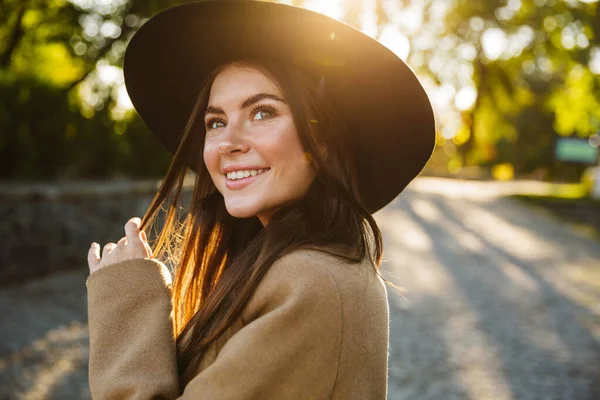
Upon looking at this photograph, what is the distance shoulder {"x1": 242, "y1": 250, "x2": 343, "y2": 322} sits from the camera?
4.22ft

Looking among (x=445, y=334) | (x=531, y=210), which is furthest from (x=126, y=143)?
(x=531, y=210)

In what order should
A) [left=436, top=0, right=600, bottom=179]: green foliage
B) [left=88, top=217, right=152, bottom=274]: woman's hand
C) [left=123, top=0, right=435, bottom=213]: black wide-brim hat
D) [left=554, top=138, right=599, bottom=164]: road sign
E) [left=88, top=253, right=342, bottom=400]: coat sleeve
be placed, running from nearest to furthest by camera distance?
[left=88, top=253, right=342, bottom=400]: coat sleeve → [left=123, top=0, right=435, bottom=213]: black wide-brim hat → [left=88, top=217, right=152, bottom=274]: woman's hand → [left=436, top=0, right=600, bottom=179]: green foliage → [left=554, top=138, right=599, bottom=164]: road sign

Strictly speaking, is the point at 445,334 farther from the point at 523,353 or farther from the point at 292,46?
the point at 292,46

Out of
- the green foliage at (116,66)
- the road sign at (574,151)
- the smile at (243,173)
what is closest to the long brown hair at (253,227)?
the smile at (243,173)

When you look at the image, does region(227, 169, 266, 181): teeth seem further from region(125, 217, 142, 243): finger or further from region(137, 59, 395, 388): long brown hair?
region(125, 217, 142, 243): finger

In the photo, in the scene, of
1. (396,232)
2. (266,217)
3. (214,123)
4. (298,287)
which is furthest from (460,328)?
(396,232)

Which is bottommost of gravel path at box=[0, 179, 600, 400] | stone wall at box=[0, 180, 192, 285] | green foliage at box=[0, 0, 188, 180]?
gravel path at box=[0, 179, 600, 400]

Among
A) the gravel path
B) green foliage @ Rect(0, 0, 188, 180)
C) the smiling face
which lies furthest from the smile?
green foliage @ Rect(0, 0, 188, 180)

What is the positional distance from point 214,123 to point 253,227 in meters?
0.42

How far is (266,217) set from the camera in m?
1.78

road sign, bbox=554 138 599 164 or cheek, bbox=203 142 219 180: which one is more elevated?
cheek, bbox=203 142 219 180

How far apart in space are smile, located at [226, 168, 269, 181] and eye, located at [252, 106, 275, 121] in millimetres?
A: 138

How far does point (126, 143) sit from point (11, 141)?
2.44 metres

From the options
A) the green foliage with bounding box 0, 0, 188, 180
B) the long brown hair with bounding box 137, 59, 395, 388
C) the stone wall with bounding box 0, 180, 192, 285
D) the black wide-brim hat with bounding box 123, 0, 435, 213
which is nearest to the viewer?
the long brown hair with bounding box 137, 59, 395, 388
